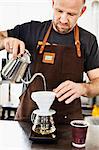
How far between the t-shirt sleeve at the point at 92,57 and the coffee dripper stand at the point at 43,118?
60cm

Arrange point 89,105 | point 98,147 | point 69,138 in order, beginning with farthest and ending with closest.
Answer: point 89,105 < point 69,138 < point 98,147

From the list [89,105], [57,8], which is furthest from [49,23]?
[89,105]

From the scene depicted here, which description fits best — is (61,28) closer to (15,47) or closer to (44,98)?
(15,47)

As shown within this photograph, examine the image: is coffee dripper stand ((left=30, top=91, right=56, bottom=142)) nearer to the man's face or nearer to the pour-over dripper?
the pour-over dripper

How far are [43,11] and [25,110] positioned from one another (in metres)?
3.28

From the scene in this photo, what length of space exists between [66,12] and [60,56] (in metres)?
0.32

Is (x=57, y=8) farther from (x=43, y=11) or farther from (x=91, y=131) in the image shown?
(x=43, y=11)

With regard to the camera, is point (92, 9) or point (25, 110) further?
point (92, 9)

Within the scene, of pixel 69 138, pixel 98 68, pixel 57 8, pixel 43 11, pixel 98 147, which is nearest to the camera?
pixel 98 147

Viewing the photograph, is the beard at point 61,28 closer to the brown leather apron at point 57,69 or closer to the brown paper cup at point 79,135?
the brown leather apron at point 57,69

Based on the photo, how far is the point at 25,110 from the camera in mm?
2070

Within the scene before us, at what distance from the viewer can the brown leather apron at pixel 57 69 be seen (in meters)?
2.07

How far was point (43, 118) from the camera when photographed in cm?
161

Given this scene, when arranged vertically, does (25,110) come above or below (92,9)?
below
